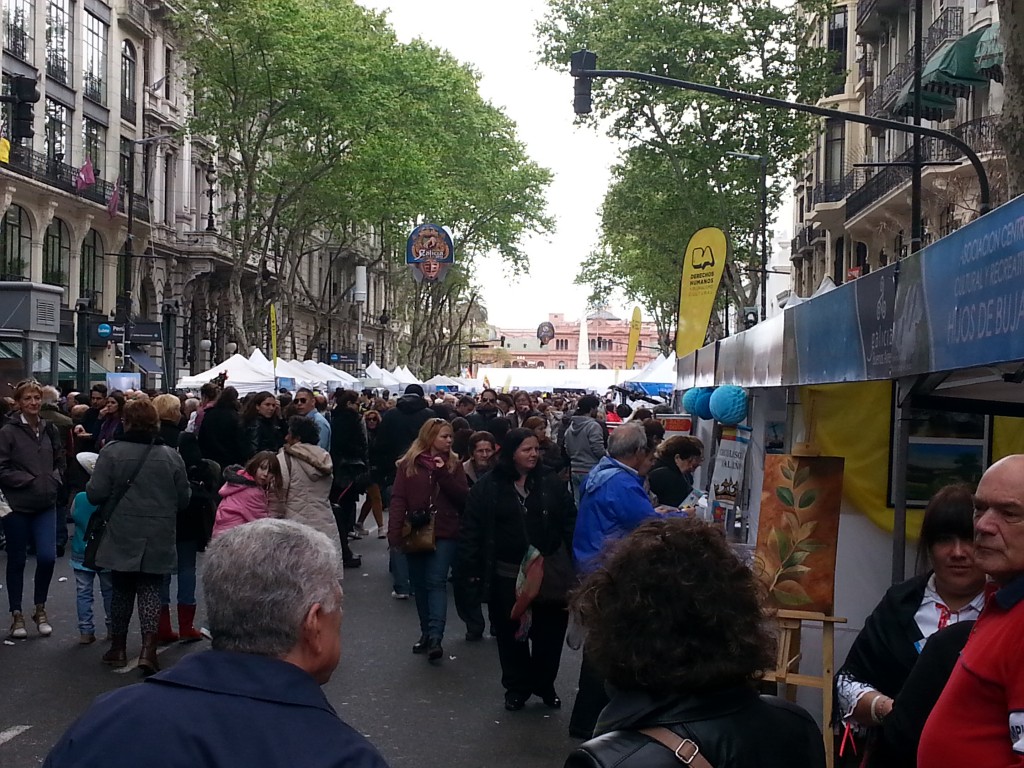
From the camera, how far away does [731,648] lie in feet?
8.59

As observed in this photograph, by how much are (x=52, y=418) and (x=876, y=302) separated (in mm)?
10361

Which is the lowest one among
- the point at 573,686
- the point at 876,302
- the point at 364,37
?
the point at 573,686

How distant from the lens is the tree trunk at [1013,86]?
1164cm

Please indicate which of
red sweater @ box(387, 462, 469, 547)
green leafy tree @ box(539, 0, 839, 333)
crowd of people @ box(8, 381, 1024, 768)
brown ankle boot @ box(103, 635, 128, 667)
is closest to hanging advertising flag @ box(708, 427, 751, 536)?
crowd of people @ box(8, 381, 1024, 768)

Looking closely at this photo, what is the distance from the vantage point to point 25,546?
10.1 meters

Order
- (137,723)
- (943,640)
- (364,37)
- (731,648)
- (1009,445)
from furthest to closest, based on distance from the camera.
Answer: (364,37), (1009,445), (943,640), (731,648), (137,723)

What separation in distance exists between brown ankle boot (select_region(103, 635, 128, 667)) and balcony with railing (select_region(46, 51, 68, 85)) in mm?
33523

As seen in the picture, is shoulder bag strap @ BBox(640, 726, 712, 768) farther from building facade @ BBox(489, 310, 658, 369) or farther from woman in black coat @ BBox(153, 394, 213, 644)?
building facade @ BBox(489, 310, 658, 369)

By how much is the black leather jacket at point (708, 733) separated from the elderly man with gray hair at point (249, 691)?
1.47 feet

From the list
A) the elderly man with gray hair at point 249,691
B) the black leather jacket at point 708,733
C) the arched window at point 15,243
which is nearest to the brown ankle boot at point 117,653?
the elderly man with gray hair at point 249,691

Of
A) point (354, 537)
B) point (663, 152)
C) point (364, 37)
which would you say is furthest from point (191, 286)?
point (354, 537)

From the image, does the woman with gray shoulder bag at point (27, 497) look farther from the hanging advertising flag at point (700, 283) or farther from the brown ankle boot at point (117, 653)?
the hanging advertising flag at point (700, 283)

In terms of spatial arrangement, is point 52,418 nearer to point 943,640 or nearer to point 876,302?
point 876,302

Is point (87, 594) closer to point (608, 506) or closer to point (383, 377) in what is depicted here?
point (608, 506)
